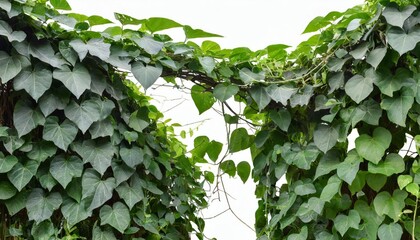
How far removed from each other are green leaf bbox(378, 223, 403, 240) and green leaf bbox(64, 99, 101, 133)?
0.93m

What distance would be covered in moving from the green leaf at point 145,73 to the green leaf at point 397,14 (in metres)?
0.70

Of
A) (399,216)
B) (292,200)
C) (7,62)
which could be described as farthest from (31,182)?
(399,216)

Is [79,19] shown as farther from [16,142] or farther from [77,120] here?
[16,142]

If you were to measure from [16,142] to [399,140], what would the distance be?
121 cm

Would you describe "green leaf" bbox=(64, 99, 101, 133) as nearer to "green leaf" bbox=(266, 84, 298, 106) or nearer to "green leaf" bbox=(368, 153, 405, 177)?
"green leaf" bbox=(266, 84, 298, 106)

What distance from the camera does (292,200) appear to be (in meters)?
1.90

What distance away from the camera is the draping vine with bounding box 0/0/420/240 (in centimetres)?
171

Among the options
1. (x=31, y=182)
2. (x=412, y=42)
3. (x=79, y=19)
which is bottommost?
(x=31, y=182)

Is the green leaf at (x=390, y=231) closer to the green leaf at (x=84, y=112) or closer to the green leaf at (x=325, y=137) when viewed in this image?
the green leaf at (x=325, y=137)

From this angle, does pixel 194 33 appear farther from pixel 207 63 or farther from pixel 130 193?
pixel 130 193

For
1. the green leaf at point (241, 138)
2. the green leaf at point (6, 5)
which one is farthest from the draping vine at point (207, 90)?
the green leaf at point (241, 138)

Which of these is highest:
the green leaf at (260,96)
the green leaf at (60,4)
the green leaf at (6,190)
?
the green leaf at (60,4)

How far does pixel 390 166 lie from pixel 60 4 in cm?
112

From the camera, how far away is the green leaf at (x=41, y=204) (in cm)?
176
